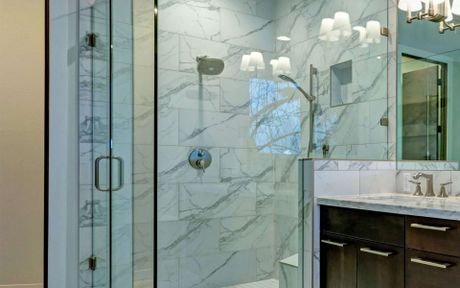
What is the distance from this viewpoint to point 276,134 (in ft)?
10.5

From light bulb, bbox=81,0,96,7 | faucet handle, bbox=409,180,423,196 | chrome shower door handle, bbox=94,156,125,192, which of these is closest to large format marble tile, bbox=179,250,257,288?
chrome shower door handle, bbox=94,156,125,192

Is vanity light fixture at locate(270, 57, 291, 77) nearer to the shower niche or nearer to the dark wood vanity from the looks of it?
the shower niche

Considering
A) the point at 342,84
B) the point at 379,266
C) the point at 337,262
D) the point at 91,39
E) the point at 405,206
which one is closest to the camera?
the point at 405,206

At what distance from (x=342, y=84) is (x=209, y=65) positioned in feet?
3.54

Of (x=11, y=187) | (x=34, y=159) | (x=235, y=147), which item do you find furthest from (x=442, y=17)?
(x=11, y=187)

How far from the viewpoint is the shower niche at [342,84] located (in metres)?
2.88

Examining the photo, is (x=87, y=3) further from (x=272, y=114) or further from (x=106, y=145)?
(x=272, y=114)

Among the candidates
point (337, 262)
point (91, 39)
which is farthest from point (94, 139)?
point (337, 262)

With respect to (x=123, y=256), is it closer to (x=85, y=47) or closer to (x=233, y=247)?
(x=233, y=247)

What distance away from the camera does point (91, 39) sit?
262 cm

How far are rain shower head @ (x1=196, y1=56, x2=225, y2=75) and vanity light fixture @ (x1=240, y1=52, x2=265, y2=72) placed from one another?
0.20 metres

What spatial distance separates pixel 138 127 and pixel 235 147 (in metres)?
1.25

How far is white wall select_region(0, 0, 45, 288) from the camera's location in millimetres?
2951

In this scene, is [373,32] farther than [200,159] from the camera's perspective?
No
